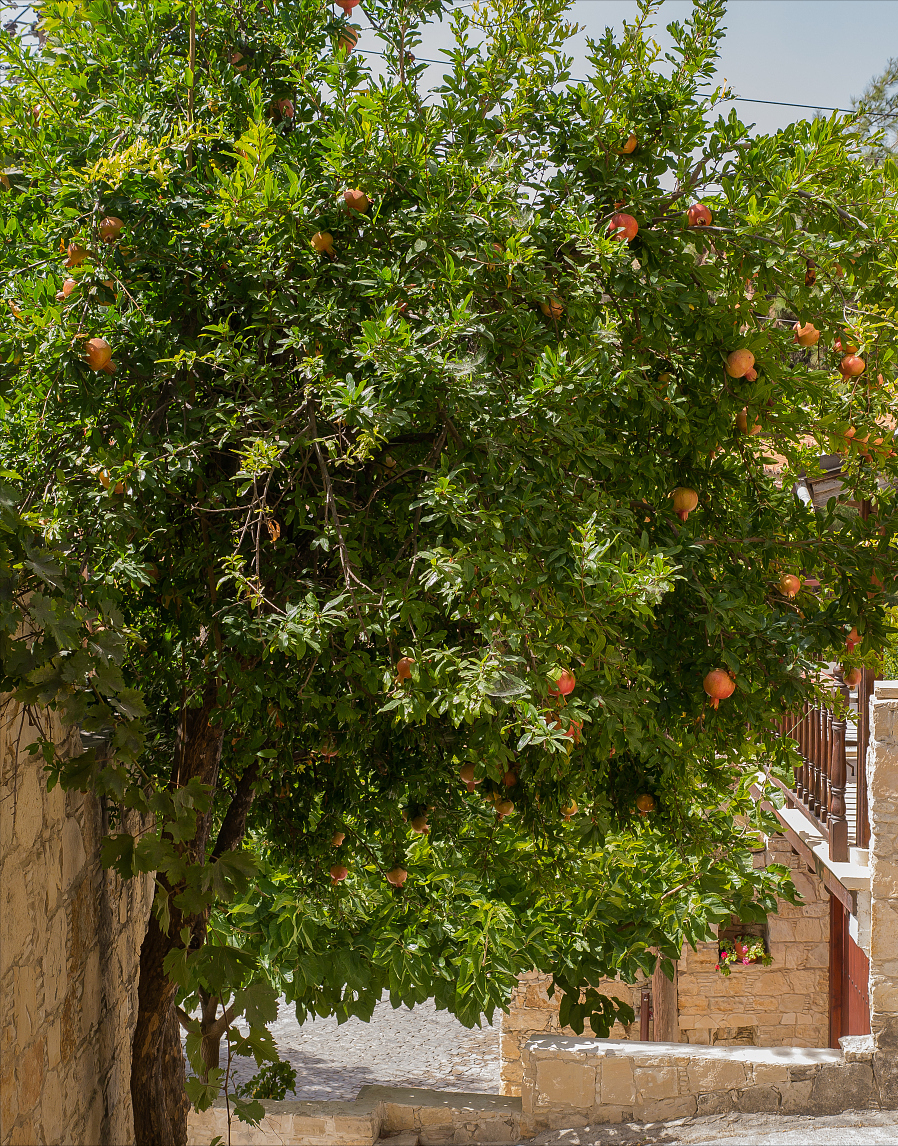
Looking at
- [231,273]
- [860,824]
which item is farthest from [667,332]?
[860,824]

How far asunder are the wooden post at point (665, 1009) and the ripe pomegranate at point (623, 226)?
7.26 metres

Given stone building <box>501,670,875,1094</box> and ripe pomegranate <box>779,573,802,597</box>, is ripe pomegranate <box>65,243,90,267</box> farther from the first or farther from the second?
stone building <box>501,670,875,1094</box>

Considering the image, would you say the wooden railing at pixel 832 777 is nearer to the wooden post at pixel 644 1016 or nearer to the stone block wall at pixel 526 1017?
the stone block wall at pixel 526 1017

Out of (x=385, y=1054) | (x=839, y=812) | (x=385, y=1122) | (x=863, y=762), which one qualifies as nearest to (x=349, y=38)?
(x=863, y=762)

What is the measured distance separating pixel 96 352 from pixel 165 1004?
7.52ft

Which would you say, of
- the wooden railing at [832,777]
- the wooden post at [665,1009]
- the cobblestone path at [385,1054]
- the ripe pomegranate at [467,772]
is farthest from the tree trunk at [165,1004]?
the wooden post at [665,1009]

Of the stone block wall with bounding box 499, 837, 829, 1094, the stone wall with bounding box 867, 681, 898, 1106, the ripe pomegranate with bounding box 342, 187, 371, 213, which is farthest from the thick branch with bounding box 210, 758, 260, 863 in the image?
the stone block wall with bounding box 499, 837, 829, 1094

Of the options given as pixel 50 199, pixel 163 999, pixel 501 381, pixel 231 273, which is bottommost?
pixel 163 999

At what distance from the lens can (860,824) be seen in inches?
201

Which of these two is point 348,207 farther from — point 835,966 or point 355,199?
point 835,966

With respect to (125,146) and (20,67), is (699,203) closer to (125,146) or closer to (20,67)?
(125,146)

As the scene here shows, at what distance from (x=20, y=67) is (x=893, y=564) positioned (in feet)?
8.97

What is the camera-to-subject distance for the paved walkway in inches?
154

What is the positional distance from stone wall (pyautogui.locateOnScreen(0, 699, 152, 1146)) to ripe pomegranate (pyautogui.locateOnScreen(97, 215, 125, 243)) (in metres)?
1.15
